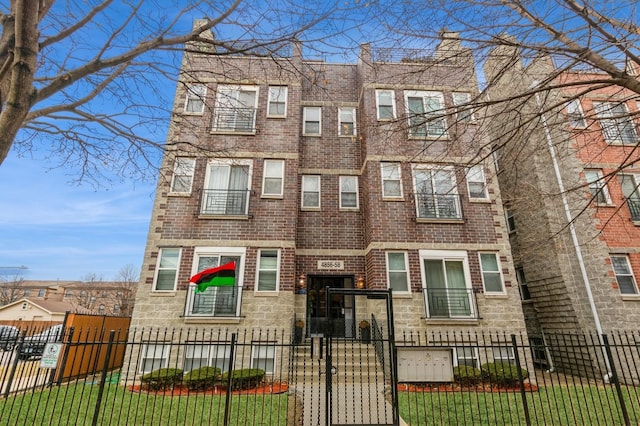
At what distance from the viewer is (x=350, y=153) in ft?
45.4

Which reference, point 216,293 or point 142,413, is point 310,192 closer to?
point 216,293

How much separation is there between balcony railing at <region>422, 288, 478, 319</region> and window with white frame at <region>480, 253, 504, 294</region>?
0.75 metres

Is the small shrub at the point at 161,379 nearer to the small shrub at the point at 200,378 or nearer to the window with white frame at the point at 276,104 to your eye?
the small shrub at the point at 200,378

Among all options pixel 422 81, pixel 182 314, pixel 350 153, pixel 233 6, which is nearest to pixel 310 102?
pixel 350 153

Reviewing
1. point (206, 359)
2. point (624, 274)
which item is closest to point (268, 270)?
point (206, 359)

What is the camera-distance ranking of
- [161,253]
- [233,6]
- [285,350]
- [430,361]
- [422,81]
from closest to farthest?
[233,6], [430,361], [285,350], [161,253], [422,81]

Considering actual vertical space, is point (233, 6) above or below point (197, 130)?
below

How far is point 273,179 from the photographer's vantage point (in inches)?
490

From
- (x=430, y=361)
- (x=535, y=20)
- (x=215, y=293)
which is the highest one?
(x=535, y=20)

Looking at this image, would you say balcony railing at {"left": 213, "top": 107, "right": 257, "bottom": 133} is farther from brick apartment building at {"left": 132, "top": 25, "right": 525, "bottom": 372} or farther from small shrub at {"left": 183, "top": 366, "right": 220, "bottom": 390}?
small shrub at {"left": 183, "top": 366, "right": 220, "bottom": 390}

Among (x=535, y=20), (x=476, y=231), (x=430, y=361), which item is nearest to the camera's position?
(x=535, y=20)

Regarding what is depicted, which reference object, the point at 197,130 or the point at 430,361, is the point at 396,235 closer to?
the point at 430,361

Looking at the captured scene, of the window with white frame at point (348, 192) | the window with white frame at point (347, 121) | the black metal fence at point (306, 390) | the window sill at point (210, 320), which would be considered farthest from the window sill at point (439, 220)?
the window sill at point (210, 320)

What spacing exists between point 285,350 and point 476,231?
792 centimetres
